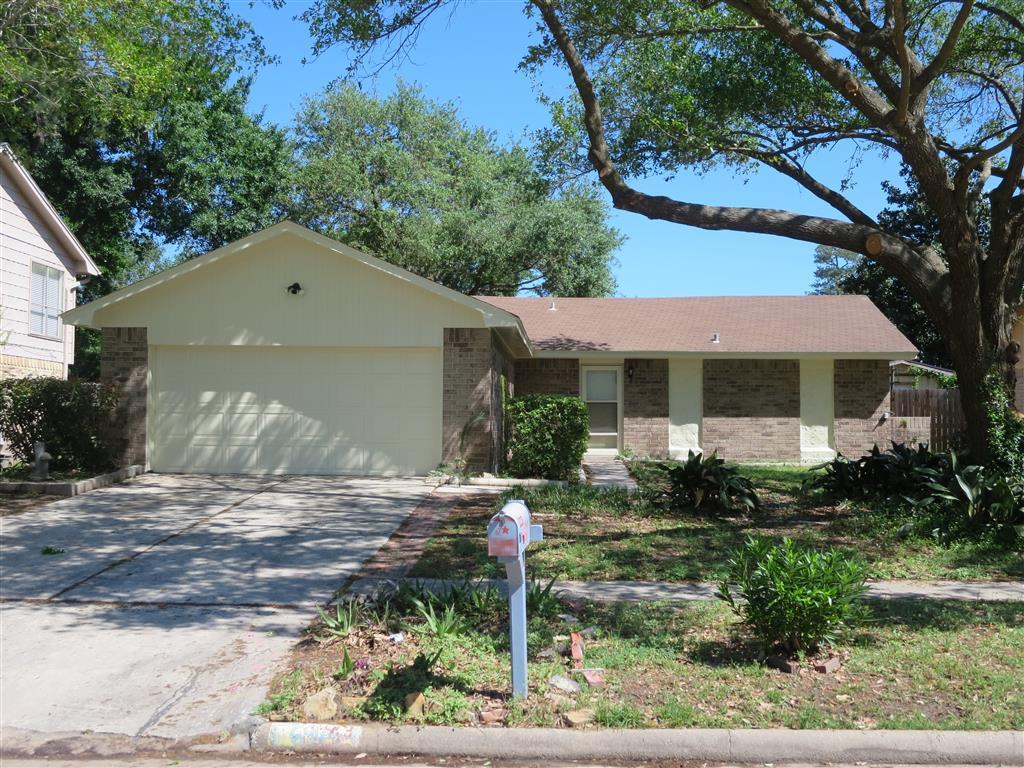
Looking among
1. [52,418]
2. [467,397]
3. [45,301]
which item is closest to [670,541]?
[467,397]

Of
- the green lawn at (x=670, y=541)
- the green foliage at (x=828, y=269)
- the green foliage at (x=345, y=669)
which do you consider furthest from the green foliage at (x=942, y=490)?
the green foliage at (x=828, y=269)

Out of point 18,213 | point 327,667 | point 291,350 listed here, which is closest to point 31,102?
point 18,213

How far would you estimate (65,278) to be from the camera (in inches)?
799

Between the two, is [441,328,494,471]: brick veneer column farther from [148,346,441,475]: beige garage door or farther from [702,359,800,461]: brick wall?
[702,359,800,461]: brick wall

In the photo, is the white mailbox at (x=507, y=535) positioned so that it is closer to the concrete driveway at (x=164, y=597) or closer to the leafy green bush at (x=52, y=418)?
the concrete driveway at (x=164, y=597)

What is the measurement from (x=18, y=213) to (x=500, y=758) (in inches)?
709

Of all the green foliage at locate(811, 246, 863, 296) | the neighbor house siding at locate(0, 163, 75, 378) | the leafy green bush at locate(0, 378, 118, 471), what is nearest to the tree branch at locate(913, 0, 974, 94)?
the leafy green bush at locate(0, 378, 118, 471)

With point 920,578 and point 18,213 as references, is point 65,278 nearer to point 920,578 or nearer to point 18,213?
point 18,213

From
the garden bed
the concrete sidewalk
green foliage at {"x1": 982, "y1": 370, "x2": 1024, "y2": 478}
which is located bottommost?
the garden bed

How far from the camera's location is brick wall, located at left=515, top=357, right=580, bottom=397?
20.7m

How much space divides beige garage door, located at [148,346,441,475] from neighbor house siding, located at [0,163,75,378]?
4.20 meters

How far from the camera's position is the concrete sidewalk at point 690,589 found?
7191 mm

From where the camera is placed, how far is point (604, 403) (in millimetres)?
20844

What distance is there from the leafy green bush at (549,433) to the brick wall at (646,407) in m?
5.91
